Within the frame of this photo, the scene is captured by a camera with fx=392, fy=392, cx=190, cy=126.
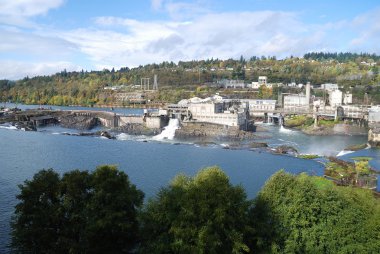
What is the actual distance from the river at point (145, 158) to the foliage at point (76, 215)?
134 inches

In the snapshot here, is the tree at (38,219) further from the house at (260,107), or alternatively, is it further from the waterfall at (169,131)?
the house at (260,107)

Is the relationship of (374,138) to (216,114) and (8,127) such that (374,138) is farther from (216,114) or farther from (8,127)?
(8,127)

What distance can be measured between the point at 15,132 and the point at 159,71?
196 feet

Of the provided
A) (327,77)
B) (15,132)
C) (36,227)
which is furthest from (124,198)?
(327,77)

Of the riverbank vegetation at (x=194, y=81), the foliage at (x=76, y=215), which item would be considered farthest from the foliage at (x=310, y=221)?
the riverbank vegetation at (x=194, y=81)

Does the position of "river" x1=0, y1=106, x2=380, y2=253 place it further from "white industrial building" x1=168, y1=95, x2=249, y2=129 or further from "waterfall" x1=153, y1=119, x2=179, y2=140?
"white industrial building" x1=168, y1=95, x2=249, y2=129

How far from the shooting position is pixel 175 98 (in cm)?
6894

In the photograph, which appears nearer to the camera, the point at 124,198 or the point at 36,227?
the point at 36,227

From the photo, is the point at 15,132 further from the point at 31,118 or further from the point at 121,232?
the point at 121,232

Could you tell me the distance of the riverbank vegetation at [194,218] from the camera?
30.2ft

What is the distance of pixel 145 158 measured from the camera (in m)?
24.7

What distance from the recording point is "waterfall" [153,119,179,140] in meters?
34.5

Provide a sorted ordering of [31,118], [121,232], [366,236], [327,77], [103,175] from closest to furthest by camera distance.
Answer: [366,236]
[121,232]
[103,175]
[31,118]
[327,77]

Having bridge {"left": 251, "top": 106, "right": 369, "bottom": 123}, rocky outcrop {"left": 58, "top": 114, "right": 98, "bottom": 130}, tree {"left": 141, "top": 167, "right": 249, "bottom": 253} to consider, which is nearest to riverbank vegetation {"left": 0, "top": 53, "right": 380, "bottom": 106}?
bridge {"left": 251, "top": 106, "right": 369, "bottom": 123}
